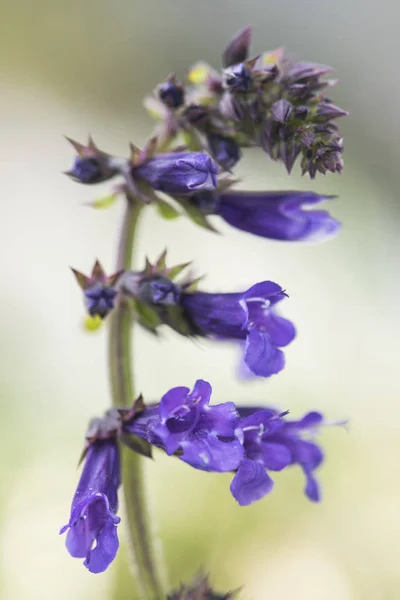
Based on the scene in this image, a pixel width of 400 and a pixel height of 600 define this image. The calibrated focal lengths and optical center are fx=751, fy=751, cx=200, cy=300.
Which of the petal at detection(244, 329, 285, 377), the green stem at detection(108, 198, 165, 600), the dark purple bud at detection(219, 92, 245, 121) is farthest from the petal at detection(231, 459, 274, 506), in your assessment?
the dark purple bud at detection(219, 92, 245, 121)

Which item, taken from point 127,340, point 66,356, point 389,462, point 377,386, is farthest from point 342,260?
point 127,340

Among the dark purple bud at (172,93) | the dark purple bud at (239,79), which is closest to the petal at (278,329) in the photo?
the dark purple bud at (239,79)

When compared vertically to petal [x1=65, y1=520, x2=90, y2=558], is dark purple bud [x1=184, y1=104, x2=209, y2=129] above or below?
above

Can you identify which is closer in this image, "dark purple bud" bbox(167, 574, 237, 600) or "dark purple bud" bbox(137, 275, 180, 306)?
"dark purple bud" bbox(137, 275, 180, 306)

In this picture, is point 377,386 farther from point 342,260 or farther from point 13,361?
point 13,361

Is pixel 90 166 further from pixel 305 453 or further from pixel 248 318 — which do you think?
pixel 305 453

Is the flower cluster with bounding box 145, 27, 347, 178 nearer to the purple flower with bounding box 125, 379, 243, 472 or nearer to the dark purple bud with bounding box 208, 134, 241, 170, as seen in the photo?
the dark purple bud with bounding box 208, 134, 241, 170

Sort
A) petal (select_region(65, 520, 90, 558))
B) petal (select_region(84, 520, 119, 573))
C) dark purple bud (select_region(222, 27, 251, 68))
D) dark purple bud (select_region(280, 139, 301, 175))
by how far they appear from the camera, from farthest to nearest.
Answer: dark purple bud (select_region(222, 27, 251, 68)) → dark purple bud (select_region(280, 139, 301, 175)) → petal (select_region(65, 520, 90, 558)) → petal (select_region(84, 520, 119, 573))
